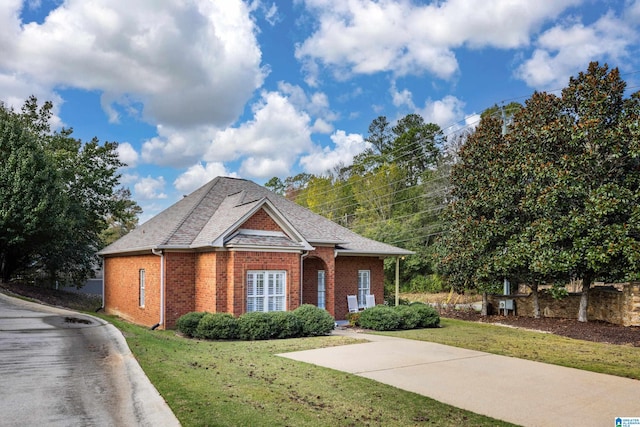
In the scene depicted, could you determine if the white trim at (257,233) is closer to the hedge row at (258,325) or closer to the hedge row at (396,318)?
the hedge row at (258,325)

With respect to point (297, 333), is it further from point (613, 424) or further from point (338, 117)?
point (338, 117)

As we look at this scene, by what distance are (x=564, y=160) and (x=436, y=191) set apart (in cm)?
2417

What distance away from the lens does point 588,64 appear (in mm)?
19031

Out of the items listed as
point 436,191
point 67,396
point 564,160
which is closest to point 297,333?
point 67,396

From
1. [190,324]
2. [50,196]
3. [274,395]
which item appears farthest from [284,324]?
[50,196]

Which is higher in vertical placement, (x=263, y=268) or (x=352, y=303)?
(x=263, y=268)

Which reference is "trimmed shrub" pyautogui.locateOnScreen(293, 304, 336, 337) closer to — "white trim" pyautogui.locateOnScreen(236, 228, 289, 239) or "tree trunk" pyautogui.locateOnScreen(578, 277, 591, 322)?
"white trim" pyautogui.locateOnScreen(236, 228, 289, 239)

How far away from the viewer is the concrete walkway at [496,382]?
7.01m

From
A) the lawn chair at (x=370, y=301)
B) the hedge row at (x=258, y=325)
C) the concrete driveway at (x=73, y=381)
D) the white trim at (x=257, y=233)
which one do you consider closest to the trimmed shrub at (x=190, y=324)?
the hedge row at (x=258, y=325)

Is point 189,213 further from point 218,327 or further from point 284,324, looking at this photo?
point 284,324

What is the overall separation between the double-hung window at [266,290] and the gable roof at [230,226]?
3.78ft

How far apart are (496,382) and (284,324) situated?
7.55 m

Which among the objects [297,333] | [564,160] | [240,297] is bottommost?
[297,333]

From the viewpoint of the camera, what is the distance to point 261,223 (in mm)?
17734
